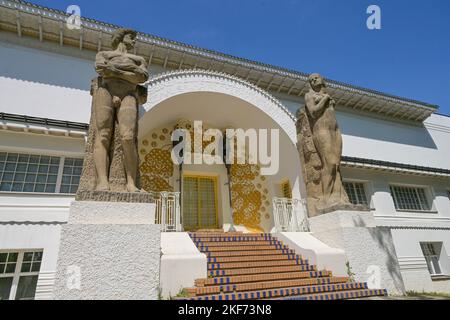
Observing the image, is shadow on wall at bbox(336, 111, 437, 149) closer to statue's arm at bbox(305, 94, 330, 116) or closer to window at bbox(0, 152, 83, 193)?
statue's arm at bbox(305, 94, 330, 116)

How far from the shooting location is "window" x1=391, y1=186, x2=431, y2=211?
39.1 feet

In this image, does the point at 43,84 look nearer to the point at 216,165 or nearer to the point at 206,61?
the point at 206,61

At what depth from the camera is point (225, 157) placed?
10.8 m

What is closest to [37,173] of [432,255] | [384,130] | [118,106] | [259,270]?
[118,106]

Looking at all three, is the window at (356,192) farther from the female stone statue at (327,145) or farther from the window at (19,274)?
the window at (19,274)

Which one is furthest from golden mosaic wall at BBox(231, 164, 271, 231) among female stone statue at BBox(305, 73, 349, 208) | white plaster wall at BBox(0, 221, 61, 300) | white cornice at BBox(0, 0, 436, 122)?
white plaster wall at BBox(0, 221, 61, 300)

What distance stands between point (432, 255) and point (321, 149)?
8.81 metres

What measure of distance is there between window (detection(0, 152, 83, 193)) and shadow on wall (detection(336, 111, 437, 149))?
12600 mm

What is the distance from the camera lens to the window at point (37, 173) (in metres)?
7.25

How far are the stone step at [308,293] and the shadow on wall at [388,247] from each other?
0.71 m

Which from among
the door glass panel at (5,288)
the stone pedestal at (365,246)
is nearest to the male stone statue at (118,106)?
the door glass panel at (5,288)

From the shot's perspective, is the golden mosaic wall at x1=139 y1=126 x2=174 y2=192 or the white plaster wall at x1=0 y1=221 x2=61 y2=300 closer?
the white plaster wall at x1=0 y1=221 x2=61 y2=300

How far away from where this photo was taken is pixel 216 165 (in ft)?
35.7

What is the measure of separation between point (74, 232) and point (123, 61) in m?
3.16
